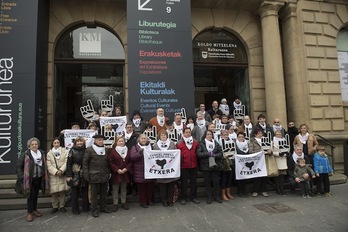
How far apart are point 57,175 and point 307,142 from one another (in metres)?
7.37

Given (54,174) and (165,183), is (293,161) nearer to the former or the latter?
(165,183)

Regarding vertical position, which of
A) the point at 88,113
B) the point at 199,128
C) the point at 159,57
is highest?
the point at 159,57

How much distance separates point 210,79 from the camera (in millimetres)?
13086

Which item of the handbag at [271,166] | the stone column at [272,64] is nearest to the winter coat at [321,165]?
the handbag at [271,166]

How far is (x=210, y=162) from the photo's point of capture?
7453 millimetres

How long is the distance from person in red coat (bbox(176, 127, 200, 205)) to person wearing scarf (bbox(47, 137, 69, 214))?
9.69ft

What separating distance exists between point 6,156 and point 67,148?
2609 mm

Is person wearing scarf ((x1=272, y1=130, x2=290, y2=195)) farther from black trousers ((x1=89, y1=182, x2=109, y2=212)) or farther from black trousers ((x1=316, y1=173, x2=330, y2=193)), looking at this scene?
black trousers ((x1=89, y1=182, x2=109, y2=212))

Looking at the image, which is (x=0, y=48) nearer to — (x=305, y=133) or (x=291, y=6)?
(x=305, y=133)

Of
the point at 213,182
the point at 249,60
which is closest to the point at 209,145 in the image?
the point at 213,182

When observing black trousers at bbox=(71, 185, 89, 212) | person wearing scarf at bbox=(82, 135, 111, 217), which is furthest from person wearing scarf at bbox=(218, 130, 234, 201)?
black trousers at bbox=(71, 185, 89, 212)

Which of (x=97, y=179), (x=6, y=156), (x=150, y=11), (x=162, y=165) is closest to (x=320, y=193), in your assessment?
(x=162, y=165)

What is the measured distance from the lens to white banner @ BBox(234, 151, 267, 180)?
8000 mm

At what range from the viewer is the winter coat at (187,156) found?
7500 mm
